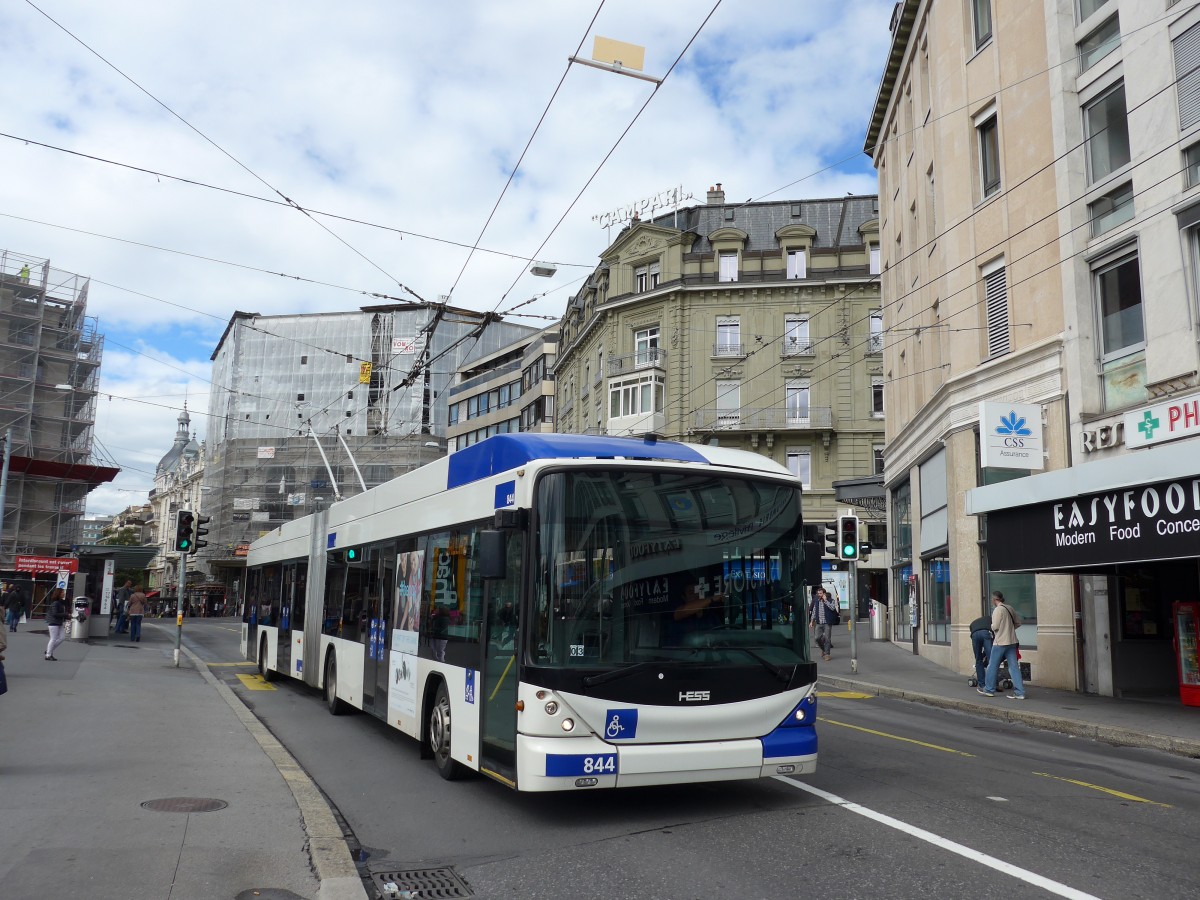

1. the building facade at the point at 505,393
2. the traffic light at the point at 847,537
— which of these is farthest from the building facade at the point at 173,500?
the traffic light at the point at 847,537

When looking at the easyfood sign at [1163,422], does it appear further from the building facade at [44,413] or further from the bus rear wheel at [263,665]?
the building facade at [44,413]

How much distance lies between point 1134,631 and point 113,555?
32076 millimetres

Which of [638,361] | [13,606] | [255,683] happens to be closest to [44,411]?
[13,606]

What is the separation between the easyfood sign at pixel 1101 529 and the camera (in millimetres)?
13328

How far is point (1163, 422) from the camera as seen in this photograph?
15656 millimetres

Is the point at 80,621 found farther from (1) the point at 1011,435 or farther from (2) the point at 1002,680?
(1) the point at 1011,435

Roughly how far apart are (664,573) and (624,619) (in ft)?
1.46

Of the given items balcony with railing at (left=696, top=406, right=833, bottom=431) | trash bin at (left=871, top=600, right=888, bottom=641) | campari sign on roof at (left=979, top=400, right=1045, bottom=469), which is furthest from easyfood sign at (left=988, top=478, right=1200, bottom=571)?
balcony with railing at (left=696, top=406, right=833, bottom=431)

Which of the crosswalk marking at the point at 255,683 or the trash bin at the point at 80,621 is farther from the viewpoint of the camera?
the trash bin at the point at 80,621

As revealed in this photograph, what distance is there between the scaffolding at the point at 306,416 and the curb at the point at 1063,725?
150 ft

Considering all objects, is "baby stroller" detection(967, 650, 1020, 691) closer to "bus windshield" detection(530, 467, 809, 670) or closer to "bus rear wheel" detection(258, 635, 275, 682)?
"bus windshield" detection(530, 467, 809, 670)

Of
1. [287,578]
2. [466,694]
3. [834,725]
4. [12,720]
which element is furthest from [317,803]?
[287,578]

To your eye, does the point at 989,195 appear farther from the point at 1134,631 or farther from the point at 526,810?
the point at 526,810

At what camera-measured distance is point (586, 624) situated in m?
7.30
